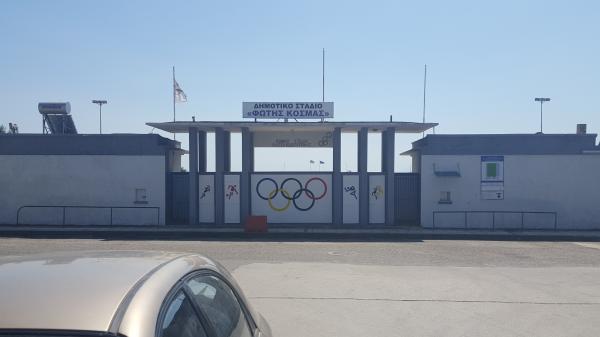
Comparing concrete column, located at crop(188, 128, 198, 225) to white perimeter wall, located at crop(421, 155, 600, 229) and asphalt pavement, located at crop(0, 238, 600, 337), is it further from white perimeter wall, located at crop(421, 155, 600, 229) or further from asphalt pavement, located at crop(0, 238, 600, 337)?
white perimeter wall, located at crop(421, 155, 600, 229)

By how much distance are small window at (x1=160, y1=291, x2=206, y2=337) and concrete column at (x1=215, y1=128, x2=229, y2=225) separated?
2322 centimetres

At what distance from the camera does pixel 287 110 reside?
25734 millimetres

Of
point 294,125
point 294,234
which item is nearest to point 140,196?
point 294,125

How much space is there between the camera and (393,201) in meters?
25.6

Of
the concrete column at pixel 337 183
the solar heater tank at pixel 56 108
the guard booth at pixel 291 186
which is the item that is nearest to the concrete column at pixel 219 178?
the guard booth at pixel 291 186

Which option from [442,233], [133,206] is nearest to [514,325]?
[442,233]

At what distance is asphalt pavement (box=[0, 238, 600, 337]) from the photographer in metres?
7.56

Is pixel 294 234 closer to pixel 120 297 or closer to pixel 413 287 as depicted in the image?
pixel 413 287

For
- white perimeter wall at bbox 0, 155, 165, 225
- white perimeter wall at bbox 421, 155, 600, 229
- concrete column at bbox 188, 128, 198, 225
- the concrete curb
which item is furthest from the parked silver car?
white perimeter wall at bbox 0, 155, 165, 225

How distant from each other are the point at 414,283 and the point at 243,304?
7.44 meters

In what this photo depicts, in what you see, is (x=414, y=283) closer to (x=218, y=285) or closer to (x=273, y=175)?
(x=218, y=285)

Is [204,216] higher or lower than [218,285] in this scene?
lower

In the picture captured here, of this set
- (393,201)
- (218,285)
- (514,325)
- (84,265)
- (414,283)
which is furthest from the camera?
(393,201)

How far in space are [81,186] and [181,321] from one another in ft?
83.0
